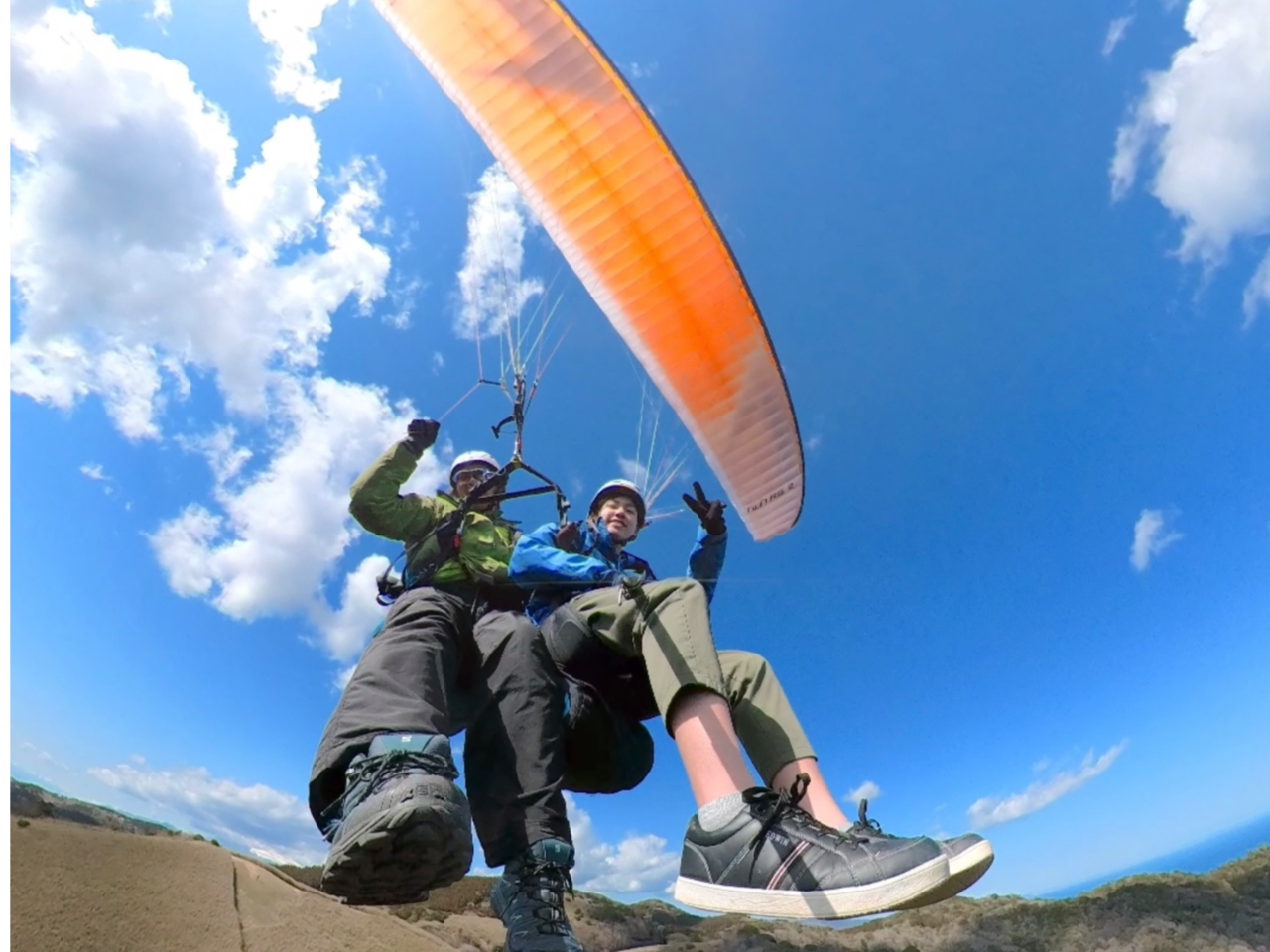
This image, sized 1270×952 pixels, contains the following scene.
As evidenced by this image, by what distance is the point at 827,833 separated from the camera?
67.7 inches

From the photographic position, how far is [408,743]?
1.75m

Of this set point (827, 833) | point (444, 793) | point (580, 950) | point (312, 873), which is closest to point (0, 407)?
point (444, 793)

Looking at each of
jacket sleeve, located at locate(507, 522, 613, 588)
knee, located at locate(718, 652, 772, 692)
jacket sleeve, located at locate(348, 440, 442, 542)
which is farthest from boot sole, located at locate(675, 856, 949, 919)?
jacket sleeve, located at locate(348, 440, 442, 542)

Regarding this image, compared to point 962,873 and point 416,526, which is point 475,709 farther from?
point 962,873

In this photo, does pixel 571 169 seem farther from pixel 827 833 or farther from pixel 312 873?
pixel 312 873

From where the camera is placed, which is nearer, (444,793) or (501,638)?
(444,793)

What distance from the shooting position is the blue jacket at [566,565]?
8.86 ft

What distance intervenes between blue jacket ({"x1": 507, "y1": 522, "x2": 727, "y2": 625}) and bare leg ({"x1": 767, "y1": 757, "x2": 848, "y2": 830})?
65 cm

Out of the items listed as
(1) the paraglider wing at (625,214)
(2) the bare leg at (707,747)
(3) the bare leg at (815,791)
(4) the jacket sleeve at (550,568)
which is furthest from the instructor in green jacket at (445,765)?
(1) the paraglider wing at (625,214)

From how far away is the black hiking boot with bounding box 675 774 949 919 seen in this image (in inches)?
60.7

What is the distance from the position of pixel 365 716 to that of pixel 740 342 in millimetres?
2916

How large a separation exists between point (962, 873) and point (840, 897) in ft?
1.08

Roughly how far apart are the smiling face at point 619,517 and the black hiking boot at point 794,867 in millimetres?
1885

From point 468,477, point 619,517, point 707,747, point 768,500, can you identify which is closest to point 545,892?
point 707,747
